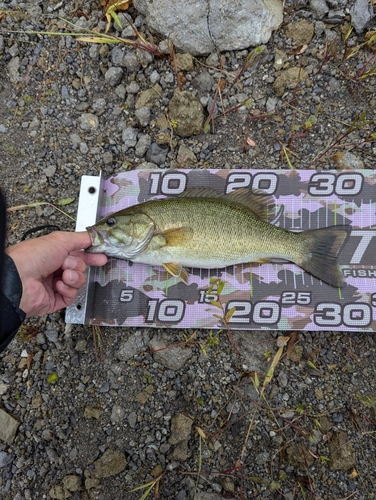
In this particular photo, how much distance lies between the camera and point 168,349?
A: 12.3 feet

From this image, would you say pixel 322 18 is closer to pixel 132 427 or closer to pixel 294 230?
pixel 294 230

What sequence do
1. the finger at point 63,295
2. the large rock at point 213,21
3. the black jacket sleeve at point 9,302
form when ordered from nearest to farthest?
the black jacket sleeve at point 9,302 < the finger at point 63,295 < the large rock at point 213,21

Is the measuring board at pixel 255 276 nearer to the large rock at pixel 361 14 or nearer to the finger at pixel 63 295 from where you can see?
the finger at pixel 63 295

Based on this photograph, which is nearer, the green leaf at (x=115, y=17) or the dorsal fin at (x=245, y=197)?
the dorsal fin at (x=245, y=197)

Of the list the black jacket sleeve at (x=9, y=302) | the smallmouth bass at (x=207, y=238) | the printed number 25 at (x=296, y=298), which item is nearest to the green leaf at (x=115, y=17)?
the smallmouth bass at (x=207, y=238)


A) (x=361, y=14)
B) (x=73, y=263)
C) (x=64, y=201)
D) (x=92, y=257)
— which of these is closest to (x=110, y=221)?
(x=92, y=257)

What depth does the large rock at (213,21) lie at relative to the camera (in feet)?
13.2

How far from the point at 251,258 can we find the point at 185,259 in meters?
0.67

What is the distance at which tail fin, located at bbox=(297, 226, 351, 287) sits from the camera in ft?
12.0

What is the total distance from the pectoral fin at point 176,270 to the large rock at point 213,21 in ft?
8.14

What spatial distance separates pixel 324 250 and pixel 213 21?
2808 millimetres

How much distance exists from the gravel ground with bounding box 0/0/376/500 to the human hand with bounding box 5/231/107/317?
0.60m

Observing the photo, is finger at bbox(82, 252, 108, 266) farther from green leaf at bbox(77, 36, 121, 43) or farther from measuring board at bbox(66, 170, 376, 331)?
green leaf at bbox(77, 36, 121, 43)

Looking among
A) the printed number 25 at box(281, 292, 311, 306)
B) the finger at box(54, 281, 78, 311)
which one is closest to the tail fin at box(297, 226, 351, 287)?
the printed number 25 at box(281, 292, 311, 306)
